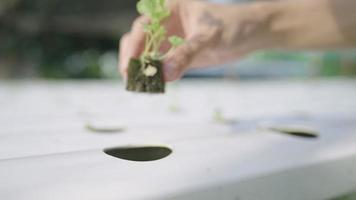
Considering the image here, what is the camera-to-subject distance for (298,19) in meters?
0.88

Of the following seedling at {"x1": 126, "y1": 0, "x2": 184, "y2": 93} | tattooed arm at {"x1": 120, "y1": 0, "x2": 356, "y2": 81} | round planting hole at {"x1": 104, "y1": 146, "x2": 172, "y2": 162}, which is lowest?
round planting hole at {"x1": 104, "y1": 146, "x2": 172, "y2": 162}

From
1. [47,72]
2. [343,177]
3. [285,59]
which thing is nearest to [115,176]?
[343,177]

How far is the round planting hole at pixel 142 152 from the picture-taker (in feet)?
2.04

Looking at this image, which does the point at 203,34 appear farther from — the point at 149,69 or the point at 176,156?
the point at 176,156

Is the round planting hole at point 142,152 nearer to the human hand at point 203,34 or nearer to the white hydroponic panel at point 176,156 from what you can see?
the white hydroponic panel at point 176,156

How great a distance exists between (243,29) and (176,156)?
0.36 m

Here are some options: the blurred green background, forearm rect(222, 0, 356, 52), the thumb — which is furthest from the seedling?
the blurred green background

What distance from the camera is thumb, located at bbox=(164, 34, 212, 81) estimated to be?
69 cm

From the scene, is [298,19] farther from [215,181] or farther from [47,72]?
[47,72]

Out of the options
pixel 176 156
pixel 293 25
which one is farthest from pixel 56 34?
pixel 176 156

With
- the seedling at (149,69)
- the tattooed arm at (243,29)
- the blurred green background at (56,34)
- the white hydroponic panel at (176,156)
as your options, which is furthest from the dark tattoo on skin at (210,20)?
the blurred green background at (56,34)

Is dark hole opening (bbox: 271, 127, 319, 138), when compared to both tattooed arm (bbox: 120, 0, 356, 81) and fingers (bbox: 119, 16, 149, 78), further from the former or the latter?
fingers (bbox: 119, 16, 149, 78)

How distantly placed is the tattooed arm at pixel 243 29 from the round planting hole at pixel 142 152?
0.46ft

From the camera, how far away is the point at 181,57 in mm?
698
